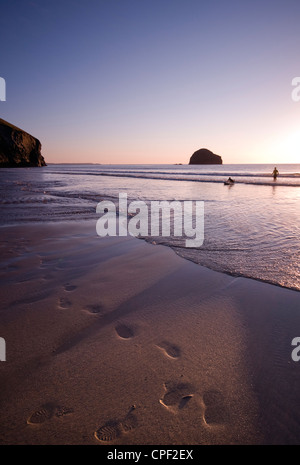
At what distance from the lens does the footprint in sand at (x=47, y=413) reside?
1.59 metres

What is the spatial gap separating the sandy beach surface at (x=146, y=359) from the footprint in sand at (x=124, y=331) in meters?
0.02

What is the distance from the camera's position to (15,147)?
246ft

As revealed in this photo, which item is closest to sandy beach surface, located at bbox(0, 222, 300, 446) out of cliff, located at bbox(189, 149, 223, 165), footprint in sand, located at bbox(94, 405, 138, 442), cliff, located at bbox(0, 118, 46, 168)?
footprint in sand, located at bbox(94, 405, 138, 442)

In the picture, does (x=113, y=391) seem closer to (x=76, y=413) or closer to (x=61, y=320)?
(x=76, y=413)

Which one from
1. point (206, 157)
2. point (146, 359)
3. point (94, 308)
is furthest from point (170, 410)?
point (206, 157)

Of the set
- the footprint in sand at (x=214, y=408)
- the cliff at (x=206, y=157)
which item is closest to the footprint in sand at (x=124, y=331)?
the footprint in sand at (x=214, y=408)

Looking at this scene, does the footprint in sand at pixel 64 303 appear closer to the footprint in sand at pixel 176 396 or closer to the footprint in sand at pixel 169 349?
the footprint in sand at pixel 169 349

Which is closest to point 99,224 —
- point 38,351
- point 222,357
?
point 38,351

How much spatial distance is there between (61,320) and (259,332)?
239 centimetres

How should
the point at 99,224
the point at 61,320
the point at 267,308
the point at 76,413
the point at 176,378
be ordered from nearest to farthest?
the point at 76,413 → the point at 176,378 → the point at 61,320 → the point at 267,308 → the point at 99,224

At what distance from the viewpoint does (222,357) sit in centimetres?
217

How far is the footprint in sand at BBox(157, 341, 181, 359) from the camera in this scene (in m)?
2.19

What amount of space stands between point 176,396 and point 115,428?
520 mm

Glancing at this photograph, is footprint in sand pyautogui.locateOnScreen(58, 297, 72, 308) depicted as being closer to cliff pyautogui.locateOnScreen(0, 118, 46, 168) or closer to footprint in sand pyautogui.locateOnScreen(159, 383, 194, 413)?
footprint in sand pyautogui.locateOnScreen(159, 383, 194, 413)
